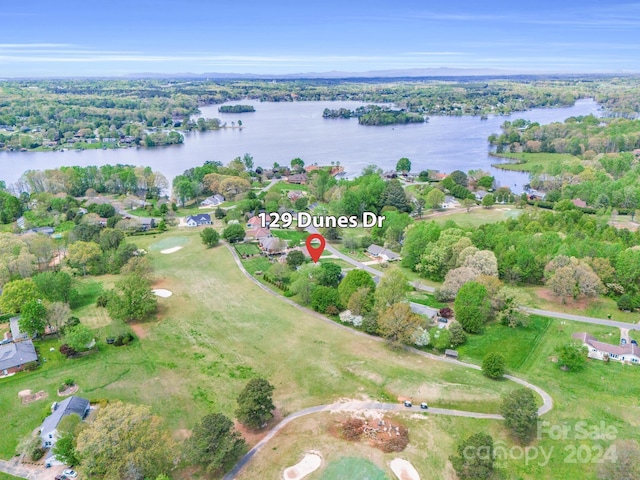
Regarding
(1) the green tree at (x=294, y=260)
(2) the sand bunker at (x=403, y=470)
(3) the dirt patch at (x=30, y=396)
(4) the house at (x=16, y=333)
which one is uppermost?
(1) the green tree at (x=294, y=260)

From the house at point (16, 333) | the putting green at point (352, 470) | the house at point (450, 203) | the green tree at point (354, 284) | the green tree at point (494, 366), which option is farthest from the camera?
the house at point (450, 203)

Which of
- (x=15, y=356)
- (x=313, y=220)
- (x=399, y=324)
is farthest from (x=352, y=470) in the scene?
(x=313, y=220)

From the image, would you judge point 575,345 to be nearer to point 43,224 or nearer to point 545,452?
point 545,452

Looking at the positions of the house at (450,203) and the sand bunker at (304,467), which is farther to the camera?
the house at (450,203)

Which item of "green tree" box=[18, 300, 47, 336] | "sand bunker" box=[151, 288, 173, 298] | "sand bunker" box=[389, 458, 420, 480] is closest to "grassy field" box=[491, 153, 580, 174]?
"sand bunker" box=[151, 288, 173, 298]

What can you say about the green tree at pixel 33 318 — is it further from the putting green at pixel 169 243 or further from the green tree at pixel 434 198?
the green tree at pixel 434 198

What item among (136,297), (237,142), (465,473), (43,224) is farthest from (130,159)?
(465,473)

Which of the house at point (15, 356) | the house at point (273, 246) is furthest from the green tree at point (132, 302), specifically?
the house at point (273, 246)
